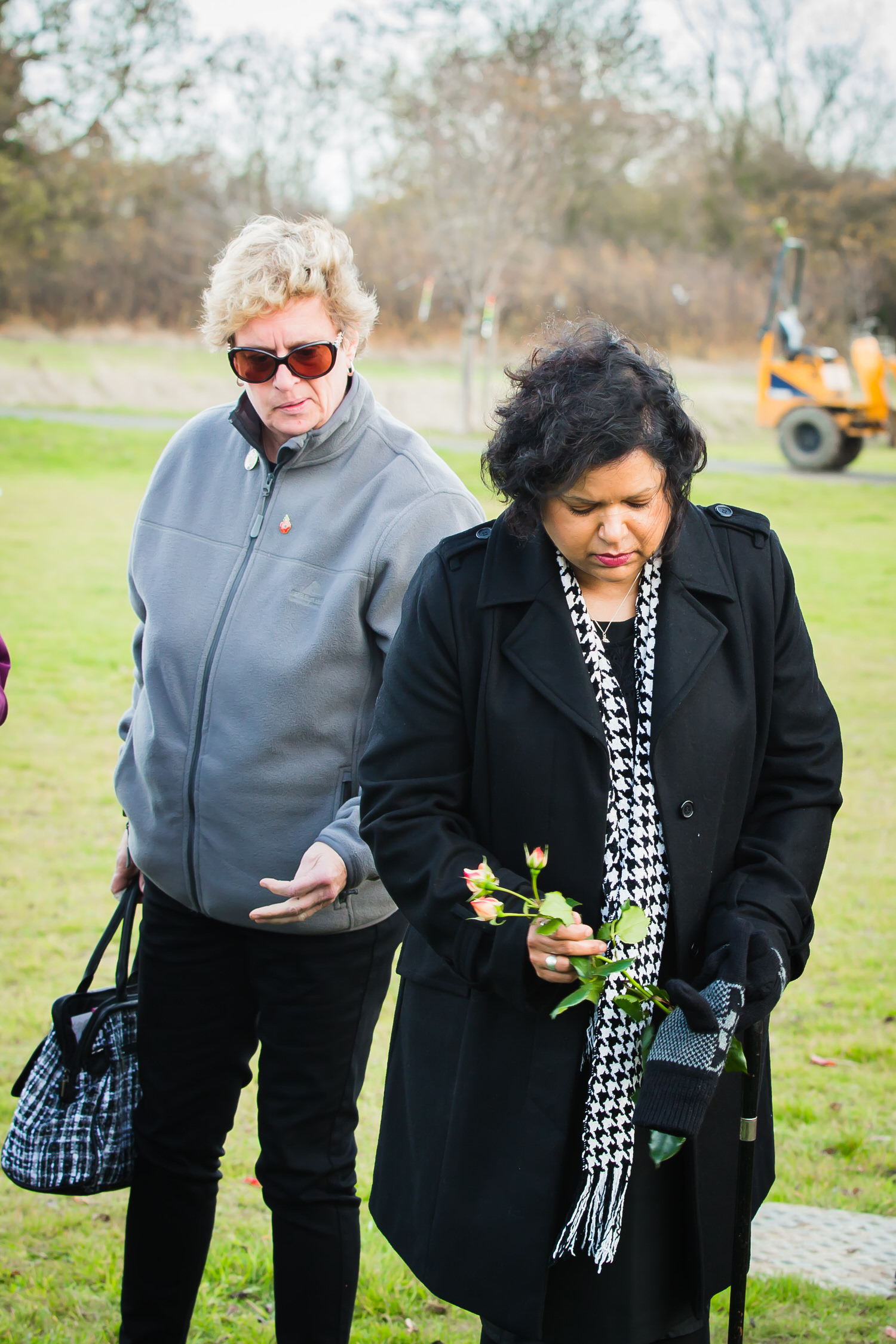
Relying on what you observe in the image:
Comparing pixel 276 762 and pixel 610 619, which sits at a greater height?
pixel 610 619

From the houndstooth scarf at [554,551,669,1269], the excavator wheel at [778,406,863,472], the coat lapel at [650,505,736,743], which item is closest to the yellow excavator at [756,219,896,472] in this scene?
the excavator wheel at [778,406,863,472]

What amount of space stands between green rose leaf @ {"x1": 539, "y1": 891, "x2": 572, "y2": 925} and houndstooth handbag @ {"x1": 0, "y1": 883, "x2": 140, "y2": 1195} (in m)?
1.09

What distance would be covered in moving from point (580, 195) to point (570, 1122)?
32.7 m

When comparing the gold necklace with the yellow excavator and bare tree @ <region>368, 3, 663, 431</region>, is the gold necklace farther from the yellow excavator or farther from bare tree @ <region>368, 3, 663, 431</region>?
bare tree @ <region>368, 3, 663, 431</region>

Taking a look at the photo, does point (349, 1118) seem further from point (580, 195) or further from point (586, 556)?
point (580, 195)

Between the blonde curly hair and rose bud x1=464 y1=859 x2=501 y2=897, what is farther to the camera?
the blonde curly hair

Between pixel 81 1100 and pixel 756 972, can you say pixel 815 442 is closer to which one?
pixel 81 1100

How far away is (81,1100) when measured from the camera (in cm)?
230

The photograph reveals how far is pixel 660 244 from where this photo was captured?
33969mm

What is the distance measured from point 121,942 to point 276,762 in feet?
1.73

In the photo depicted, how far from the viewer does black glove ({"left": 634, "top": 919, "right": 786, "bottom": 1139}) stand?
61.5 inches

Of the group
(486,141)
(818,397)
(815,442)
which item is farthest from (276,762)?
(486,141)

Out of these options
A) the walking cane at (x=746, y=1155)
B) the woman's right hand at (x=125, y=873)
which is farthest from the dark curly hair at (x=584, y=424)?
the woman's right hand at (x=125, y=873)

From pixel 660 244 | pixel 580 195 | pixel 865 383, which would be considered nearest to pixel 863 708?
pixel 865 383
